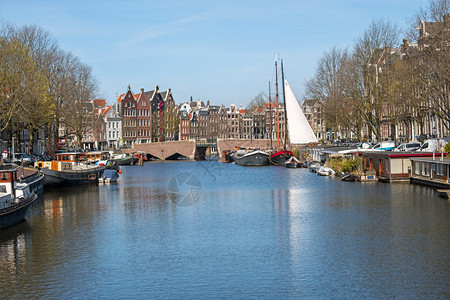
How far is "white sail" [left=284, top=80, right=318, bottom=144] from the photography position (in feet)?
287

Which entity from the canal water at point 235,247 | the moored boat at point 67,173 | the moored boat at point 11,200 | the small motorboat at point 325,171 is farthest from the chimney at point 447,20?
the moored boat at point 67,173

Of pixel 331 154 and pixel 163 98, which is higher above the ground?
pixel 163 98

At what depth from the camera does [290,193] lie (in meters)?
52.8

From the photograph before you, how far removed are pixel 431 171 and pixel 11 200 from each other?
111 ft

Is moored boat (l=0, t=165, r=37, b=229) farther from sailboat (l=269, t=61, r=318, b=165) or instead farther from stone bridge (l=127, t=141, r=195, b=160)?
stone bridge (l=127, t=141, r=195, b=160)

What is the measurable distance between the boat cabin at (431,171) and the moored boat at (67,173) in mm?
33387

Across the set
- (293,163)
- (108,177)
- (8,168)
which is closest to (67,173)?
(108,177)

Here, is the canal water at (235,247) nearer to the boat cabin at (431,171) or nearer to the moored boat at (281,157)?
the boat cabin at (431,171)

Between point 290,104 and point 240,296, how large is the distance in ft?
218

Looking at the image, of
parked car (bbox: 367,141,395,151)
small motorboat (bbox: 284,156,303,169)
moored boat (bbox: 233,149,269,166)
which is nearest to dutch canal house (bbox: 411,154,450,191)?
parked car (bbox: 367,141,395,151)

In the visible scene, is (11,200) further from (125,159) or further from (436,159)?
(125,159)

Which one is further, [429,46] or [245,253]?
[429,46]

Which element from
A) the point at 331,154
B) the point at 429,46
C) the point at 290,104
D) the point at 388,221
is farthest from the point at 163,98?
the point at 388,221

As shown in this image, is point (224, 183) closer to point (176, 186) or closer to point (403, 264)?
point (176, 186)
